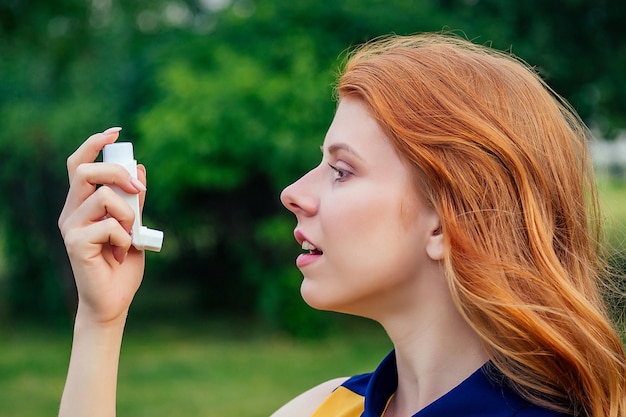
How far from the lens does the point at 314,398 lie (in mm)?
2125

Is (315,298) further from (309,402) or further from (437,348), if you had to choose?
(309,402)

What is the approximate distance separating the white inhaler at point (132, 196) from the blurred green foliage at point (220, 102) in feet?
25.5

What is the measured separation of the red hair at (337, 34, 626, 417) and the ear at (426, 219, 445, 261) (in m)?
0.03

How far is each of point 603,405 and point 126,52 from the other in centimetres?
1173

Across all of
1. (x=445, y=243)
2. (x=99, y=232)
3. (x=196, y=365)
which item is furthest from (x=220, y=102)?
(x=445, y=243)

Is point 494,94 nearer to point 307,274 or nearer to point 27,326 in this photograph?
point 307,274

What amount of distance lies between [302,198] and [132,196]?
36cm

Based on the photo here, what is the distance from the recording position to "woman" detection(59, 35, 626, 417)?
170 cm

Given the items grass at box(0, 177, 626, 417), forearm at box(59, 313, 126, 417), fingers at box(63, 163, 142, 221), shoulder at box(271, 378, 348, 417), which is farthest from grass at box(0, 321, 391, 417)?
fingers at box(63, 163, 142, 221)

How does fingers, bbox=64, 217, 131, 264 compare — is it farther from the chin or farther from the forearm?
the chin

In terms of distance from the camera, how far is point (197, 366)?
31.0 feet

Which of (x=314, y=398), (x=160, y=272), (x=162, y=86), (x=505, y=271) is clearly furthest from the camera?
(x=160, y=272)

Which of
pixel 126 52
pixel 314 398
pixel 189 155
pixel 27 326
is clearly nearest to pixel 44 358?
pixel 27 326

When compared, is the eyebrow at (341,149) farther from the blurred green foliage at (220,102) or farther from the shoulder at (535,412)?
the blurred green foliage at (220,102)
